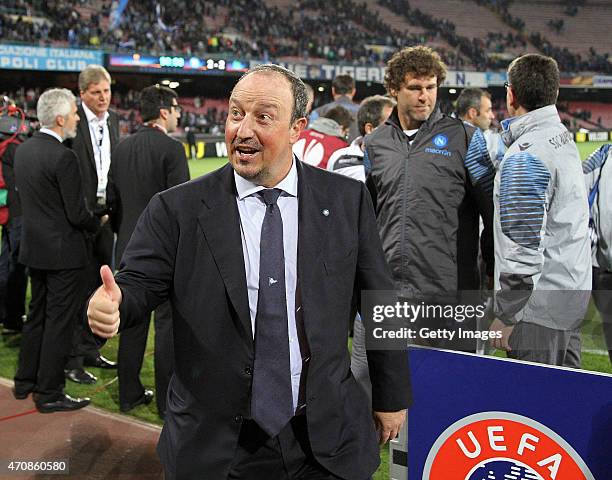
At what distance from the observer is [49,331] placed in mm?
4309

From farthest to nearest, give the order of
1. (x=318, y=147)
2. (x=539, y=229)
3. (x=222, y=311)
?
1. (x=318, y=147)
2. (x=539, y=229)
3. (x=222, y=311)

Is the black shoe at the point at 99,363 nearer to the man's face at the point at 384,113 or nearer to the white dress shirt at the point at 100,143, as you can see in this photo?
the white dress shirt at the point at 100,143

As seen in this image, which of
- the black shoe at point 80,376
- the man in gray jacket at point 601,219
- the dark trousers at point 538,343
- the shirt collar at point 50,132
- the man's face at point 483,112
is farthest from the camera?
the man's face at point 483,112

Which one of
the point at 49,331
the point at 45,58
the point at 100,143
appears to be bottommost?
the point at 49,331

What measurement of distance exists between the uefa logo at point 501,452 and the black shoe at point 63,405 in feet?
8.62

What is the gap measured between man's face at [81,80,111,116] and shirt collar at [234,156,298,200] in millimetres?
3413

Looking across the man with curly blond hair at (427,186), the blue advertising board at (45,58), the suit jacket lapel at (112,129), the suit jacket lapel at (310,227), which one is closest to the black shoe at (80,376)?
the suit jacket lapel at (112,129)

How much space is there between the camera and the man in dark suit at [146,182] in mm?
4133

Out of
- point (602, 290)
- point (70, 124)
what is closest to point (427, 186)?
point (602, 290)

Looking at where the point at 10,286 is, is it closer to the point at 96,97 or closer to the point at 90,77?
the point at 96,97

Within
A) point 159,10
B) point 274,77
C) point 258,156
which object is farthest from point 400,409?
point 159,10

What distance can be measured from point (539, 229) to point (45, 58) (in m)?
26.4

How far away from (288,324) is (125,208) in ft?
8.56

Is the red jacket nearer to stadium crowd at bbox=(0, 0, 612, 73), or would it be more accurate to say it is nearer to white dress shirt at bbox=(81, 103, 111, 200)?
white dress shirt at bbox=(81, 103, 111, 200)
